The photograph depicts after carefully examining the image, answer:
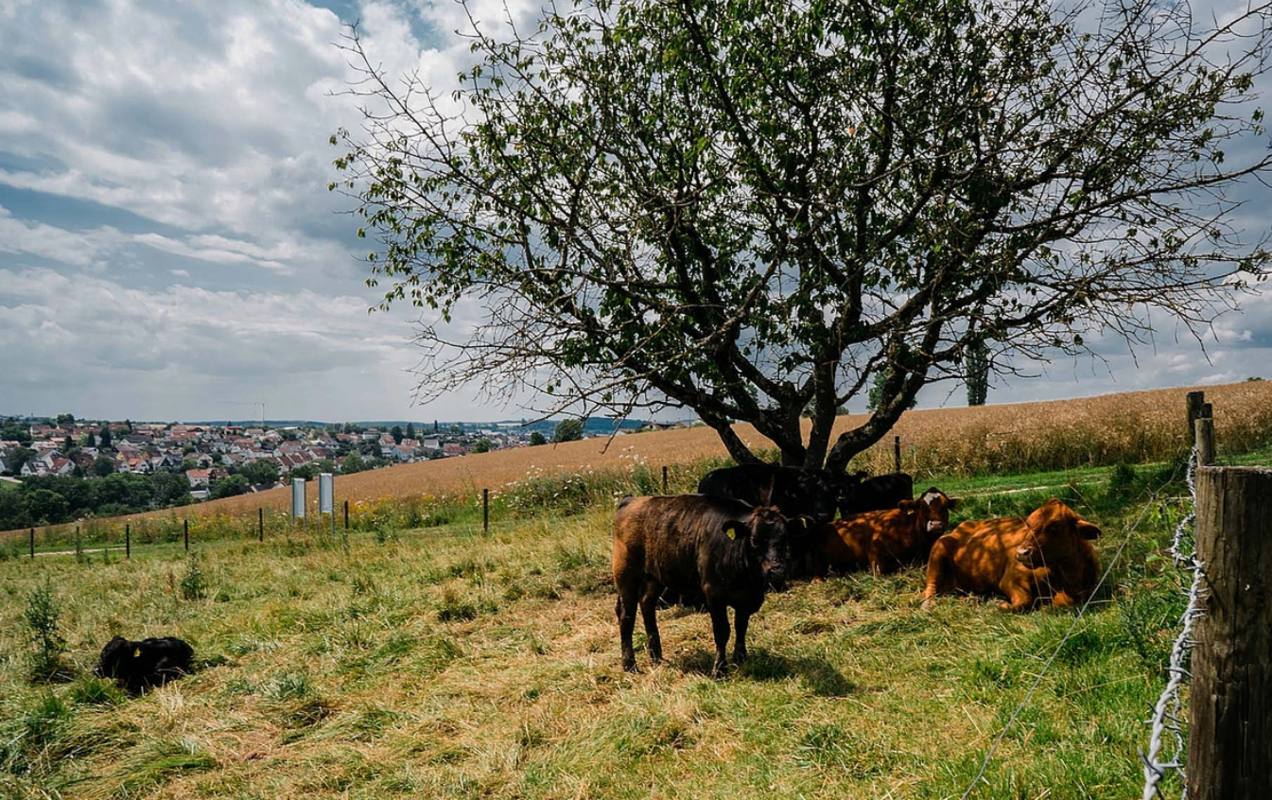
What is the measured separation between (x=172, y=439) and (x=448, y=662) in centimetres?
18609

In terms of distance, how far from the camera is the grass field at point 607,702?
A: 4441 millimetres

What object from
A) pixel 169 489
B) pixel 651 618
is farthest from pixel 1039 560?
pixel 169 489

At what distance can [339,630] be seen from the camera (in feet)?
30.8

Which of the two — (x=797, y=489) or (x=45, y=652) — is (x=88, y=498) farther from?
(x=797, y=489)

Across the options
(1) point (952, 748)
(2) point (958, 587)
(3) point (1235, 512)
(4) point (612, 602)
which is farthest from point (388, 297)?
(3) point (1235, 512)

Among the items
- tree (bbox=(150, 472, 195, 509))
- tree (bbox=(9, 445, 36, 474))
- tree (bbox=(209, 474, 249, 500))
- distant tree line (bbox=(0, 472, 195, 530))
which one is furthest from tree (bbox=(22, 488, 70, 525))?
tree (bbox=(9, 445, 36, 474))

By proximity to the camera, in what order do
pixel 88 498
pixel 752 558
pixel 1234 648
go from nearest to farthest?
pixel 1234 648 → pixel 752 558 → pixel 88 498

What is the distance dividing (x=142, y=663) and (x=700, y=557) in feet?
20.8

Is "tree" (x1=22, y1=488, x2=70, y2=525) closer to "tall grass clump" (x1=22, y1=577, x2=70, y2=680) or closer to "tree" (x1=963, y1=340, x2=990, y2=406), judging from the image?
"tall grass clump" (x1=22, y1=577, x2=70, y2=680)

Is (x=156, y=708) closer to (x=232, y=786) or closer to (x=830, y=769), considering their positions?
(x=232, y=786)

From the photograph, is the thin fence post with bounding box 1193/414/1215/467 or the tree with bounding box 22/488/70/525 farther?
the tree with bounding box 22/488/70/525

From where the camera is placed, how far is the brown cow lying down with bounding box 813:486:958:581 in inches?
365

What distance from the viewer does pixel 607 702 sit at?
20.6ft

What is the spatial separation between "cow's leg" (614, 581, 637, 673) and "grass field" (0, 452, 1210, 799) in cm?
17
